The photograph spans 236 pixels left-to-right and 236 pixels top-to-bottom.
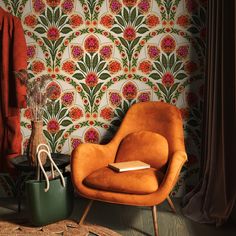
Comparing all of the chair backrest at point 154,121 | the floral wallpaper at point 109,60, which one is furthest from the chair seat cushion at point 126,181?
the floral wallpaper at point 109,60

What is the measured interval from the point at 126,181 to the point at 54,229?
59 cm

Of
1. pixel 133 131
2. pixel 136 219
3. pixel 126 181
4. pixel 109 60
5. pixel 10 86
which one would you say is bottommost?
pixel 136 219

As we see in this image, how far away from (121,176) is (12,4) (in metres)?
1.58

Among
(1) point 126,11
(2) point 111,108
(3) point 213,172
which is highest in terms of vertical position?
(1) point 126,11

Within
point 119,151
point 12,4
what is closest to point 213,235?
point 119,151

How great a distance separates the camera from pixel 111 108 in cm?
292

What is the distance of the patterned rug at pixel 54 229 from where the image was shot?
232 cm

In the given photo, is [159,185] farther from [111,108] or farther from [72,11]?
[72,11]

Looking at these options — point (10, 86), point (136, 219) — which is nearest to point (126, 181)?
point (136, 219)

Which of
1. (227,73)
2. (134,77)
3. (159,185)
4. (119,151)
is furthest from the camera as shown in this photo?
(134,77)

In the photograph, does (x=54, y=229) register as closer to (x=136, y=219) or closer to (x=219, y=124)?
(x=136, y=219)

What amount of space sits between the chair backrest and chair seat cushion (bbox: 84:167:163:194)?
40cm

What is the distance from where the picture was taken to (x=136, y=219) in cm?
257

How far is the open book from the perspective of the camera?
2.37 metres
